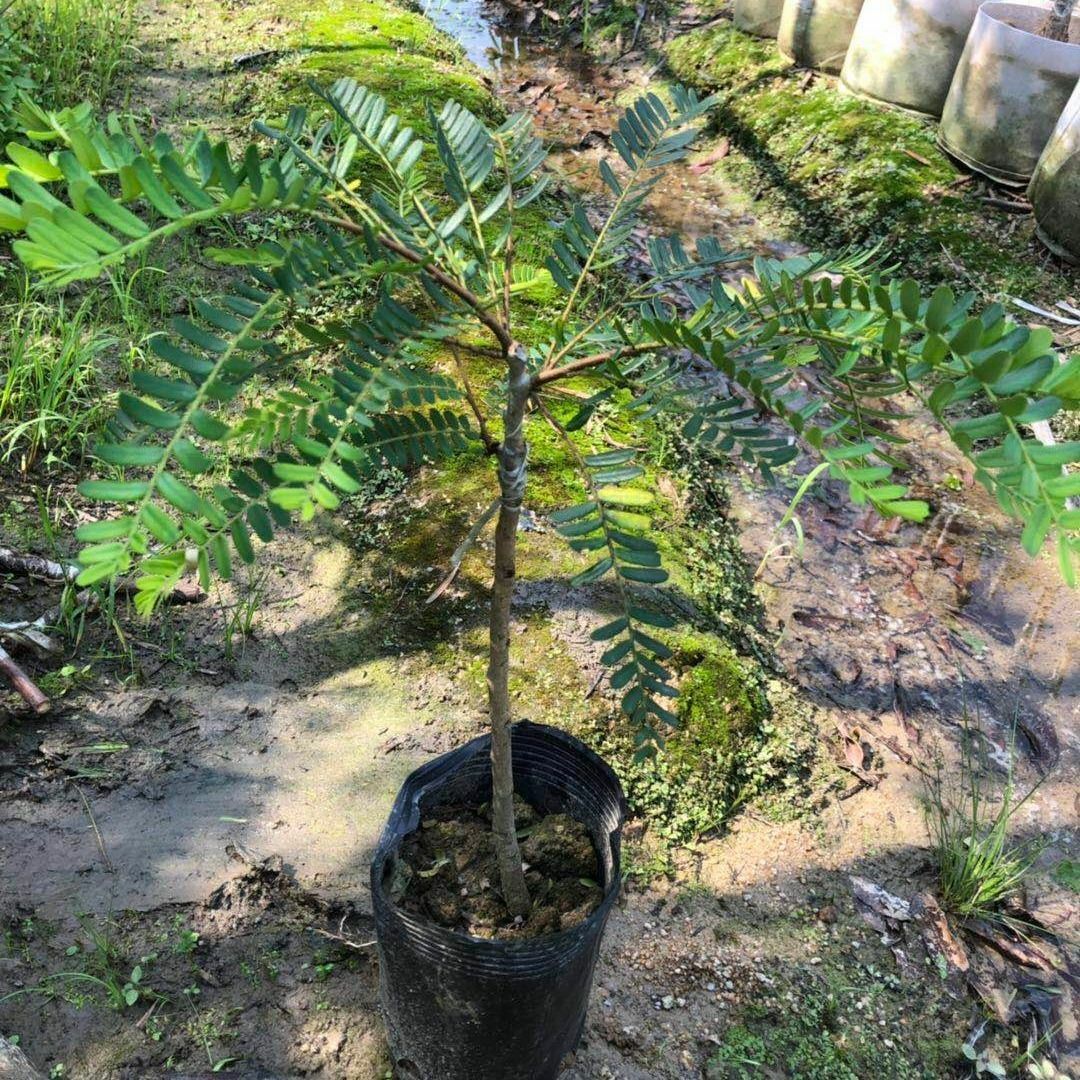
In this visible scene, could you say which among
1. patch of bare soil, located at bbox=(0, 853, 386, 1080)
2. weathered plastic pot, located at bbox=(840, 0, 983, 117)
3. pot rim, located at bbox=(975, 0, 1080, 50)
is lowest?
patch of bare soil, located at bbox=(0, 853, 386, 1080)

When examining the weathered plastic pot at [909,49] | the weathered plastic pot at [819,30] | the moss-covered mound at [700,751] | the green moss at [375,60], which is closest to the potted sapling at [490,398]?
the moss-covered mound at [700,751]

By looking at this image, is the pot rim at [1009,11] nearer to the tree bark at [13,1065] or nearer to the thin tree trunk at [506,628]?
the thin tree trunk at [506,628]

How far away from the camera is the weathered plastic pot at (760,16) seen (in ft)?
23.7

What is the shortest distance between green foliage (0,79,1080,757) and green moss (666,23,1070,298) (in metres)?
3.50

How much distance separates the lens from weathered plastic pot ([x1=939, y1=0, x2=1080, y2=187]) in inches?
198

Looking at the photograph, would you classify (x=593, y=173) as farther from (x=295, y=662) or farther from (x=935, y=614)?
A: (x=295, y=662)

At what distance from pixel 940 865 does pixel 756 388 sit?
6.39 ft

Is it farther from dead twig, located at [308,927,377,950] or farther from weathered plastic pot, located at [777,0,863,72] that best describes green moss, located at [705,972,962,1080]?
weathered plastic pot, located at [777,0,863,72]

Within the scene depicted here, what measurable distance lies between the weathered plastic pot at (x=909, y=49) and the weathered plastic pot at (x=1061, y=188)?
3.61 feet

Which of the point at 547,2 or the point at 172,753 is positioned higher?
the point at 547,2

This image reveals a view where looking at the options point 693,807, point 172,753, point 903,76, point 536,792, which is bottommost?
point 172,753

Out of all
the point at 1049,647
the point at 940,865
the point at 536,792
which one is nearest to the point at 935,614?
the point at 1049,647

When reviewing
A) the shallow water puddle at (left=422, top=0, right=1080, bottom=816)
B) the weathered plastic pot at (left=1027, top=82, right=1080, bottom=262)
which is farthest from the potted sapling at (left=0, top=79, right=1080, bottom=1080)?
the weathered plastic pot at (left=1027, top=82, right=1080, bottom=262)

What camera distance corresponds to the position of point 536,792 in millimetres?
2191
